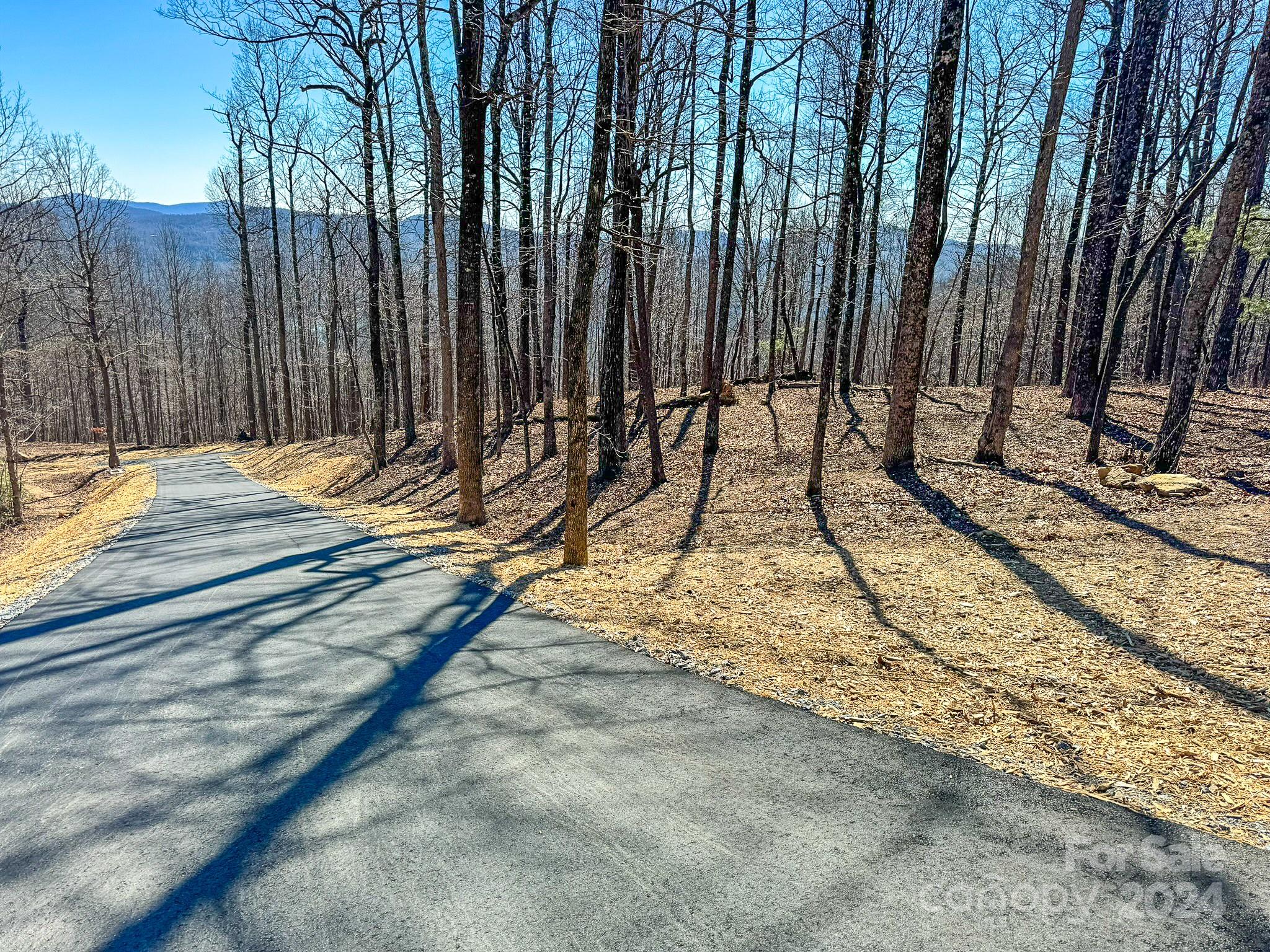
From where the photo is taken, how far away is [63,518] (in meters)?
16.9

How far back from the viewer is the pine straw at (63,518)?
27.6 ft

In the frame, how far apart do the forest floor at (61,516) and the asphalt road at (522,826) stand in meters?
4.68

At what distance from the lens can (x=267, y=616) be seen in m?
5.67

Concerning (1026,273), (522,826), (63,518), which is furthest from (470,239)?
(63,518)

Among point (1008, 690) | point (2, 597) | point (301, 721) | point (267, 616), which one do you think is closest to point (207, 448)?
point (2, 597)

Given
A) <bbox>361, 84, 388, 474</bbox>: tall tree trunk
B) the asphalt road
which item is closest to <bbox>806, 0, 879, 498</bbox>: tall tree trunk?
the asphalt road

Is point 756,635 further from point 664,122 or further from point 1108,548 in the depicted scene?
point 664,122

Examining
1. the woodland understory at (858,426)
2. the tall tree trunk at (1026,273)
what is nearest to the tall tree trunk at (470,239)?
the woodland understory at (858,426)

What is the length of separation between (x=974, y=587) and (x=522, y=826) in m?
5.44

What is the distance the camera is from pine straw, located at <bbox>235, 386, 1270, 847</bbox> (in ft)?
11.6

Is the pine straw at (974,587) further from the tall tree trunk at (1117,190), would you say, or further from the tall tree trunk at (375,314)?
the tall tree trunk at (375,314)

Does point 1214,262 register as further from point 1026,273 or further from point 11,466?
point 11,466

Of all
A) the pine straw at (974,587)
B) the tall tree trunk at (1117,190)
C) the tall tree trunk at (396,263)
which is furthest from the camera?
the tall tree trunk at (396,263)

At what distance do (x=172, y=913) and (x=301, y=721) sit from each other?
58.8 inches
